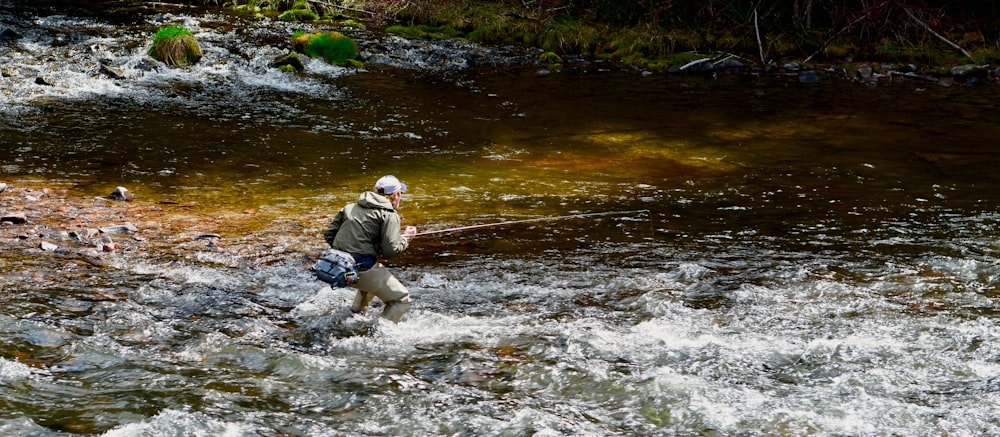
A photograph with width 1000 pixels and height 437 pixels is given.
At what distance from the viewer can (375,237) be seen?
7988mm

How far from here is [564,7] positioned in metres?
28.5

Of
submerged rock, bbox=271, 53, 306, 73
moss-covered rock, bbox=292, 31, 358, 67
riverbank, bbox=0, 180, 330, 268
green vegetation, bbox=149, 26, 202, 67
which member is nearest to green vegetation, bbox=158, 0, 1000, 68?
moss-covered rock, bbox=292, 31, 358, 67

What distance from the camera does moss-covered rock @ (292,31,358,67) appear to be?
23031 millimetres

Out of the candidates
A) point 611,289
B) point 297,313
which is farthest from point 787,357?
point 297,313

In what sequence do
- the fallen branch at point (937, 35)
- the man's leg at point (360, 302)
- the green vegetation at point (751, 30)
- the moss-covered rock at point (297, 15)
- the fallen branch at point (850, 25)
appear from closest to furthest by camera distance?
the man's leg at point (360, 302) → the fallen branch at point (937, 35) → the green vegetation at point (751, 30) → the fallen branch at point (850, 25) → the moss-covered rock at point (297, 15)

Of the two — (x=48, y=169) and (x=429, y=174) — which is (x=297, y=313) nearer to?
(x=429, y=174)

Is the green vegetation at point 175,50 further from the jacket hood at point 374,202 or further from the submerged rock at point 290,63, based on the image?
the jacket hood at point 374,202

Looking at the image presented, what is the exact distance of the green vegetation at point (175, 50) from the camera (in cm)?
2123

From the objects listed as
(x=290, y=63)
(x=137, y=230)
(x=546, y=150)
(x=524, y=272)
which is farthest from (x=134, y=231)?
(x=290, y=63)

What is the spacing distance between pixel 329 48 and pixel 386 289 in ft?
52.8

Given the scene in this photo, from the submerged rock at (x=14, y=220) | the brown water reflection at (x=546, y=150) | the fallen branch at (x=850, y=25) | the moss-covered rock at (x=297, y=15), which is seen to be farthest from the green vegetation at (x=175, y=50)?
the fallen branch at (x=850, y=25)

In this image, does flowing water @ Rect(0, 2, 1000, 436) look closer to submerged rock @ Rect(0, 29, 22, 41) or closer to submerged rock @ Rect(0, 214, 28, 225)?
submerged rock @ Rect(0, 214, 28, 225)

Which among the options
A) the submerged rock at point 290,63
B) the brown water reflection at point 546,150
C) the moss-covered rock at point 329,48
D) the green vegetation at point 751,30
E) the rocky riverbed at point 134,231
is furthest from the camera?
the green vegetation at point 751,30

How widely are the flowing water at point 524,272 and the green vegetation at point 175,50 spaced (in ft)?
5.93
